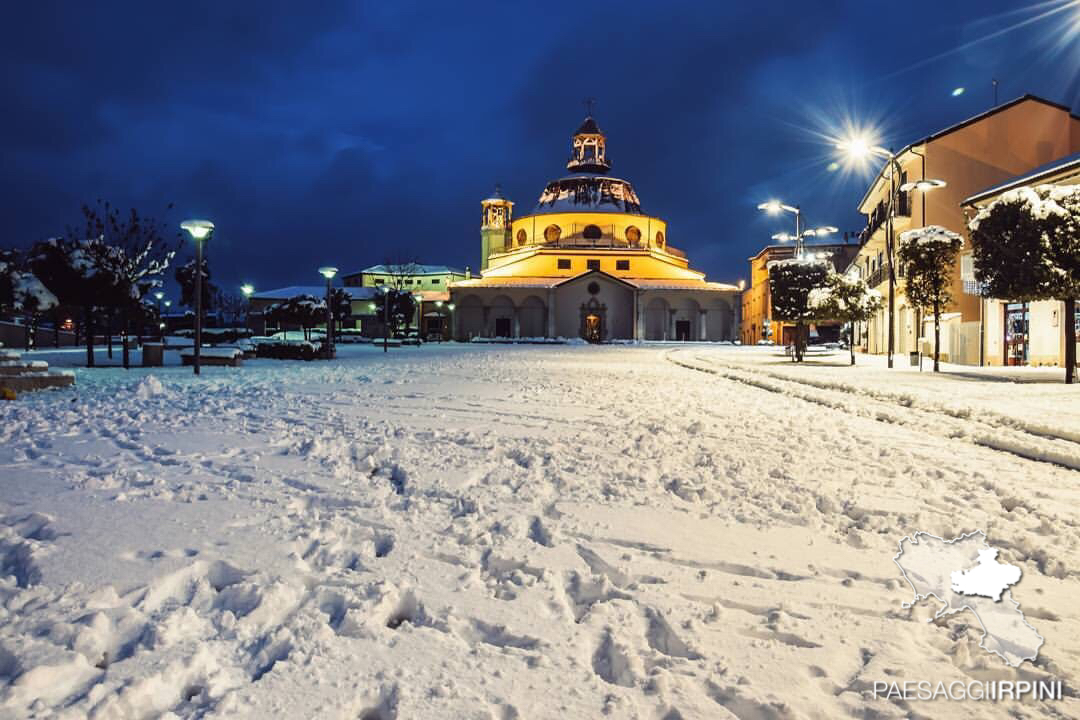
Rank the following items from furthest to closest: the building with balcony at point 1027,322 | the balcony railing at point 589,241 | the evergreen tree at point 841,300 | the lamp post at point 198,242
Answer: the balcony railing at point 589,241
the evergreen tree at point 841,300
the building with balcony at point 1027,322
the lamp post at point 198,242

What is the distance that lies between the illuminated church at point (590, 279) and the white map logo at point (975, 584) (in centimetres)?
7889

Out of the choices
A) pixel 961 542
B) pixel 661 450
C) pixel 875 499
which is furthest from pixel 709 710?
pixel 661 450

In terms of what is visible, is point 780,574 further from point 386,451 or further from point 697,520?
point 386,451

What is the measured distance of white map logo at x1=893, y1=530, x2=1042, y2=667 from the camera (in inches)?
128

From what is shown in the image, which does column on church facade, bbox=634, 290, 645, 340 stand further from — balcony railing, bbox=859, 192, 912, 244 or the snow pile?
the snow pile

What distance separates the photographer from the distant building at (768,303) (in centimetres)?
8412

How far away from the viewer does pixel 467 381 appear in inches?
710

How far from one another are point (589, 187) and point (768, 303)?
28856mm

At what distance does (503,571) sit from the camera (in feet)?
13.4

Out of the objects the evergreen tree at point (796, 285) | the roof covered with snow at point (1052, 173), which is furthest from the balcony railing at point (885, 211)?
the evergreen tree at point (796, 285)

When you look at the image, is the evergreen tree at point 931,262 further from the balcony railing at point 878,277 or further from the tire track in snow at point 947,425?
the balcony railing at point 878,277

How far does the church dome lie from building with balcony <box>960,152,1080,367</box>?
220 ft

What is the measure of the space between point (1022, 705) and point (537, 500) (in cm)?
339

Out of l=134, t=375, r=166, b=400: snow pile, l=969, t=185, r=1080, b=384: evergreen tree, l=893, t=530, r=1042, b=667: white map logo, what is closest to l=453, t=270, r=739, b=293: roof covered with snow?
l=969, t=185, r=1080, b=384: evergreen tree
